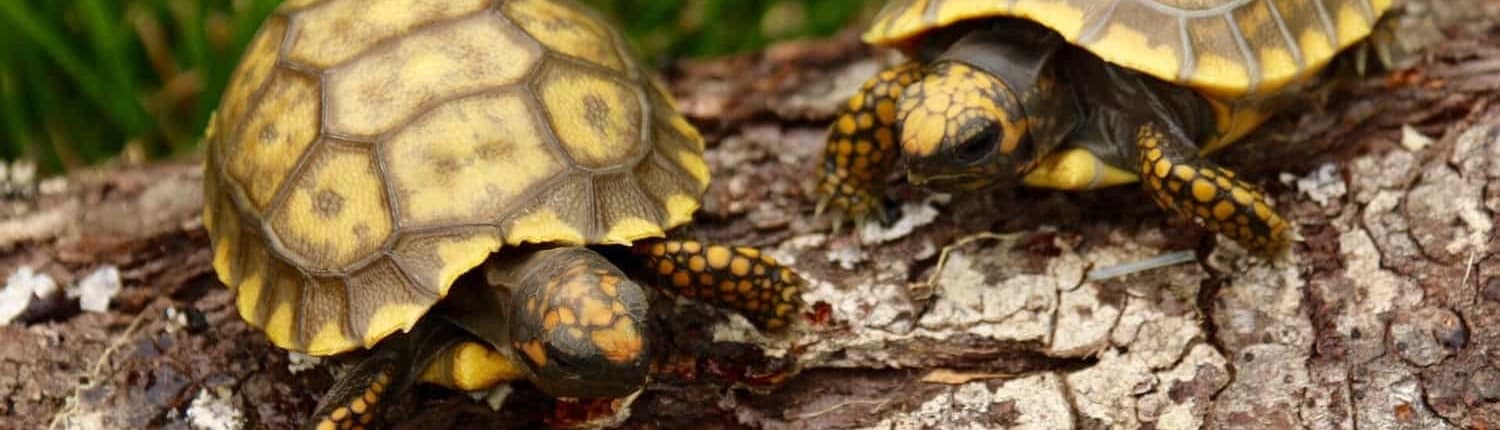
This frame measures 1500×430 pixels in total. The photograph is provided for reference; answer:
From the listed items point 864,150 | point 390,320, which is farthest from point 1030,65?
point 390,320

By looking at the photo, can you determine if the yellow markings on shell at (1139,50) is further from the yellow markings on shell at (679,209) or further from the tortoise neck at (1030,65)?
the yellow markings on shell at (679,209)

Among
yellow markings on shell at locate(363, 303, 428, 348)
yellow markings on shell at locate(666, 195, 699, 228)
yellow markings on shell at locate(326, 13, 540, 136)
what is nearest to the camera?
yellow markings on shell at locate(363, 303, 428, 348)

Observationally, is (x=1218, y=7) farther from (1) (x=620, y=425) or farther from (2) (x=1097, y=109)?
(1) (x=620, y=425)

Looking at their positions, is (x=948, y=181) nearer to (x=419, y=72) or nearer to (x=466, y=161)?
(x=466, y=161)

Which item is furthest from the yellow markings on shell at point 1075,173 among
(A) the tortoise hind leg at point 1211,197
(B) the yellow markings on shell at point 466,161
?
(B) the yellow markings on shell at point 466,161

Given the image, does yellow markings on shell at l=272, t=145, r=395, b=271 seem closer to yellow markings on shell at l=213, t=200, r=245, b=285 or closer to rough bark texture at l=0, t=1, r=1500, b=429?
yellow markings on shell at l=213, t=200, r=245, b=285

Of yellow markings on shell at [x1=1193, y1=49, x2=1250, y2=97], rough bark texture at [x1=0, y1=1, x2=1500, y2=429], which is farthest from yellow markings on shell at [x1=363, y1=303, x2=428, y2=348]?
yellow markings on shell at [x1=1193, y1=49, x2=1250, y2=97]
